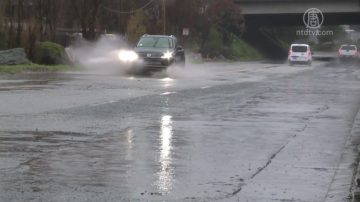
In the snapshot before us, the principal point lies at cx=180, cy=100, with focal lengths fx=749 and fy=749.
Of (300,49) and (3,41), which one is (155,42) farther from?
(300,49)

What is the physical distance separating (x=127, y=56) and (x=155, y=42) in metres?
1.58

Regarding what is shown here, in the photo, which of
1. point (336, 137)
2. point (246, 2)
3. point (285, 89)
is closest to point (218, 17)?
point (246, 2)

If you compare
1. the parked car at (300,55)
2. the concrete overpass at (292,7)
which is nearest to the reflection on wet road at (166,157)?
the parked car at (300,55)

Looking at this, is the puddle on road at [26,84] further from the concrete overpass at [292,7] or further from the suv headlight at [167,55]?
the concrete overpass at [292,7]

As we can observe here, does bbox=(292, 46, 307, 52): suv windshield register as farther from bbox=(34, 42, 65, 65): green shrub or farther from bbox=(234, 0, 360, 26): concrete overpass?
bbox=(34, 42, 65, 65): green shrub

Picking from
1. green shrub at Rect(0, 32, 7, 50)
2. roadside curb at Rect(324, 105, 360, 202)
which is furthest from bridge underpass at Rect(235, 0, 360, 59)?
roadside curb at Rect(324, 105, 360, 202)

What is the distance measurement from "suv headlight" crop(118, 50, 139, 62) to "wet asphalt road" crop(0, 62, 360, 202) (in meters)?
12.9

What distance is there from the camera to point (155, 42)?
3559 centimetres

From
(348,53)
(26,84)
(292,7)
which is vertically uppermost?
(292,7)

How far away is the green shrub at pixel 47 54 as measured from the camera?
127ft

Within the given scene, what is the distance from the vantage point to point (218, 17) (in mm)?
68938

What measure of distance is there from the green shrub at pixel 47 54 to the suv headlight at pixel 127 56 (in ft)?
11.2

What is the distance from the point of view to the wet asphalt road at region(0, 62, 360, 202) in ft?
27.8

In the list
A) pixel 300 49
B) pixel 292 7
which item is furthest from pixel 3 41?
pixel 292 7
